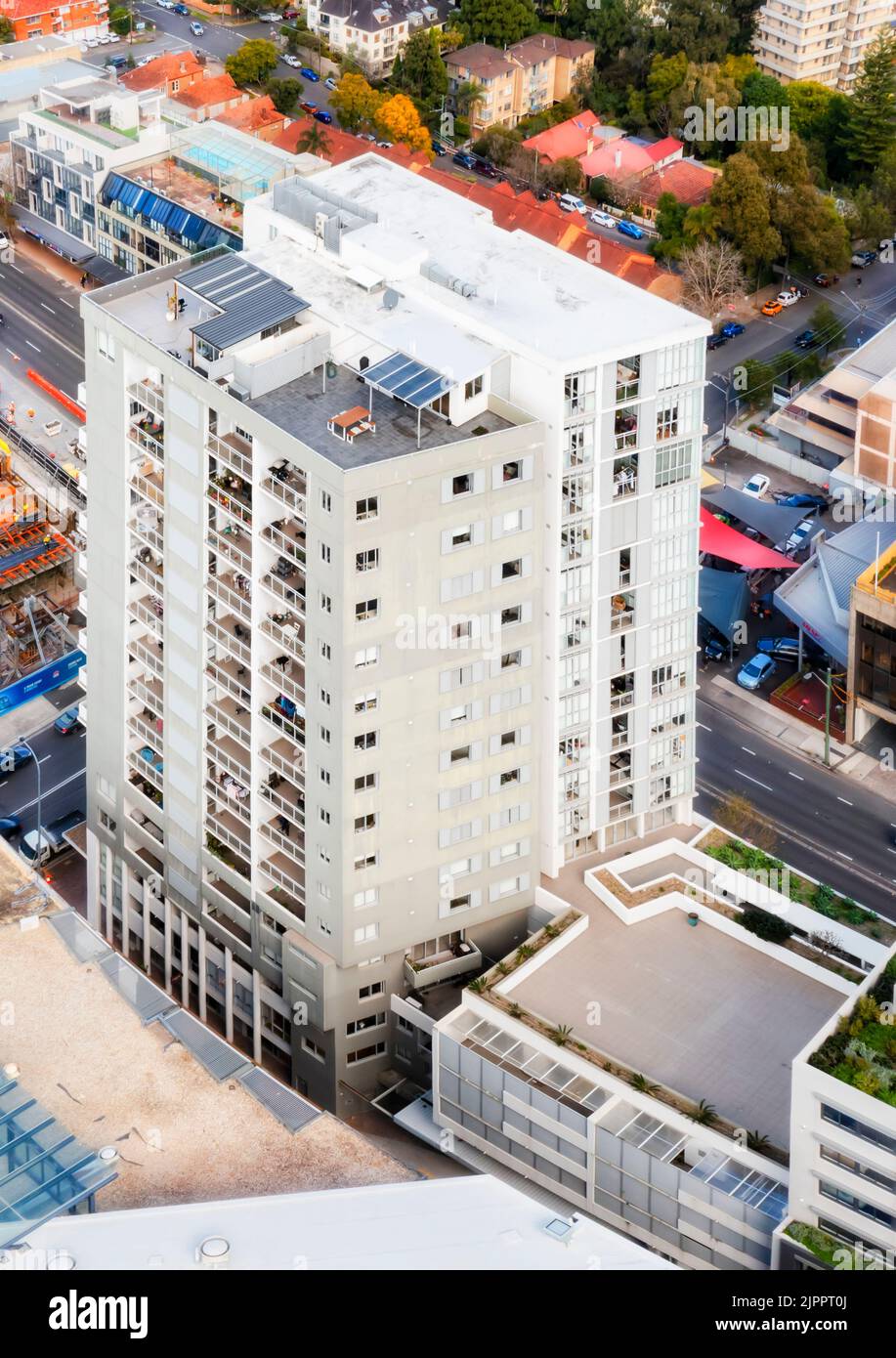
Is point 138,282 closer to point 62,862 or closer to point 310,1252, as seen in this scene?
point 62,862

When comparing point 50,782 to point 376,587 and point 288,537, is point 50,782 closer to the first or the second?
point 288,537

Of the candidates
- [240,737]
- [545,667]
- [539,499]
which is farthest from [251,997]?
[539,499]

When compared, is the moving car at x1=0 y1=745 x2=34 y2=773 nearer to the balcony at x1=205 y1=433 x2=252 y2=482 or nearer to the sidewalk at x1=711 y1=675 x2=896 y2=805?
the sidewalk at x1=711 y1=675 x2=896 y2=805

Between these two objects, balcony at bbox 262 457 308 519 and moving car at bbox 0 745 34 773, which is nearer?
balcony at bbox 262 457 308 519

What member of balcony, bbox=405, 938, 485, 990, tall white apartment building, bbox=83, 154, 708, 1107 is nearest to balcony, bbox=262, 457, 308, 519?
tall white apartment building, bbox=83, 154, 708, 1107

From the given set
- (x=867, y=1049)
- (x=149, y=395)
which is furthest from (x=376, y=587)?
(x=867, y=1049)

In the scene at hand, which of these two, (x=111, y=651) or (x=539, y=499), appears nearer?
(x=539, y=499)
